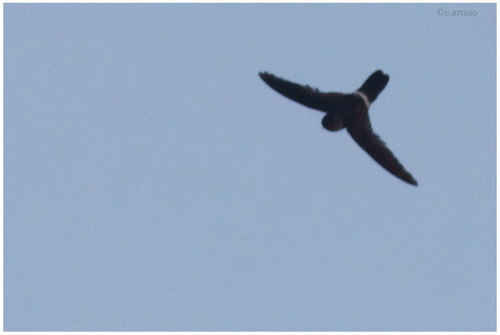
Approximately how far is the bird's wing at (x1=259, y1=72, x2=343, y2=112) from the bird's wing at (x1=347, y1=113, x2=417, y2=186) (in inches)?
16.4

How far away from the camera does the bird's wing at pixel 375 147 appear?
11438 mm

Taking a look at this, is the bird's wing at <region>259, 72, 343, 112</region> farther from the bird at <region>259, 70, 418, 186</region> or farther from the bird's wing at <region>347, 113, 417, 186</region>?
the bird's wing at <region>347, 113, 417, 186</region>

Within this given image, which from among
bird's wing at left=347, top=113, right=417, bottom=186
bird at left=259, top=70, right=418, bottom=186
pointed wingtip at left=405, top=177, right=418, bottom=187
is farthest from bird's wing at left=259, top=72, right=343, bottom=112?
pointed wingtip at left=405, top=177, right=418, bottom=187

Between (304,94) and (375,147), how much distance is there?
115cm

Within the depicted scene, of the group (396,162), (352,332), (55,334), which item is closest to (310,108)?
(396,162)

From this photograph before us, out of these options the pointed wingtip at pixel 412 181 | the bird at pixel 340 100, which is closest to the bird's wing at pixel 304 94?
the bird at pixel 340 100

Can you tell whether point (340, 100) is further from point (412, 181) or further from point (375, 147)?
point (412, 181)

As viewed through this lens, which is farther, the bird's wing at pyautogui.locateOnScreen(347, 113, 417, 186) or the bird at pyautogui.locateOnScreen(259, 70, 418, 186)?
the bird's wing at pyautogui.locateOnScreen(347, 113, 417, 186)

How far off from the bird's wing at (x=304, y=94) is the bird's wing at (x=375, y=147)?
417 mm

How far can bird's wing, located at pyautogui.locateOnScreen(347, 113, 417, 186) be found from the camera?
37.5 ft

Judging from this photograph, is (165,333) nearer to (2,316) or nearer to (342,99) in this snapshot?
(2,316)

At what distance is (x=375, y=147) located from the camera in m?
11.6

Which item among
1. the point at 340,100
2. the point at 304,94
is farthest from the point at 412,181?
the point at 304,94

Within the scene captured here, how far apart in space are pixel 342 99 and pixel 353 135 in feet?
1.65
